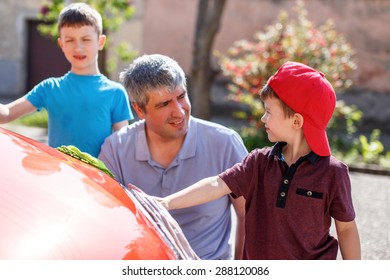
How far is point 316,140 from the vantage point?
2.38 meters

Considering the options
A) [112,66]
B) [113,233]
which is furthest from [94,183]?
[112,66]

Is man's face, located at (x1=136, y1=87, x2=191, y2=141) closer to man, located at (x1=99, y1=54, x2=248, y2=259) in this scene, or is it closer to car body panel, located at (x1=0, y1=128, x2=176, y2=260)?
man, located at (x1=99, y1=54, x2=248, y2=259)

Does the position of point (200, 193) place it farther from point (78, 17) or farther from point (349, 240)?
point (78, 17)

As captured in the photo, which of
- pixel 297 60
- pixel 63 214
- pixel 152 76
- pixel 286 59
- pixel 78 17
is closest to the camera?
pixel 63 214

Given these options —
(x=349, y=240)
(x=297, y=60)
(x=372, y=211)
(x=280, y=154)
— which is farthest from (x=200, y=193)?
(x=297, y=60)

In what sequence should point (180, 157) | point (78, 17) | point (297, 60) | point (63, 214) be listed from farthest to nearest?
1. point (297, 60)
2. point (78, 17)
3. point (180, 157)
4. point (63, 214)

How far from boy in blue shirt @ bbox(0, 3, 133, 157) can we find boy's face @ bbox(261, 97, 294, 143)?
125cm

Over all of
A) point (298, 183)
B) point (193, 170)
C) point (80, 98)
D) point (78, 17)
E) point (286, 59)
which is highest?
point (78, 17)

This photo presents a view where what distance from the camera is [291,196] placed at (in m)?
2.35

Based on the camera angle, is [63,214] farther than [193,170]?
No

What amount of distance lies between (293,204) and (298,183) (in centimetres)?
Result: 7

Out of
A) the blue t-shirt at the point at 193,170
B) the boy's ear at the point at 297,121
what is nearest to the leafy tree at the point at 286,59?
the blue t-shirt at the point at 193,170

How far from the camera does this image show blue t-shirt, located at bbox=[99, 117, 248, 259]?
298 cm

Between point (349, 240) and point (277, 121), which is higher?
point (277, 121)
